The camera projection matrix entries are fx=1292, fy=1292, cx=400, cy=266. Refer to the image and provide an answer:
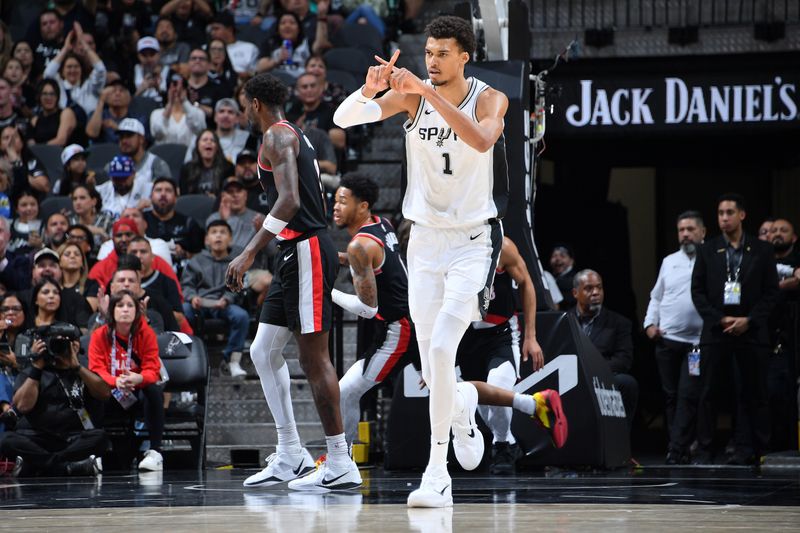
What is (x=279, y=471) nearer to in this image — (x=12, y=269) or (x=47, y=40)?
(x=12, y=269)

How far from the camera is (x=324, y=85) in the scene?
14203 millimetres

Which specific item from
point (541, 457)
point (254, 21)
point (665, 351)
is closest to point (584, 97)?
point (665, 351)

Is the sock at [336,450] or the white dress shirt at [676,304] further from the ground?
the white dress shirt at [676,304]

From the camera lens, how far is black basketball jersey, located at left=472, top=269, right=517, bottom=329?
28.0 ft

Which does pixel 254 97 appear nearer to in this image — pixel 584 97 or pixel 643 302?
pixel 584 97

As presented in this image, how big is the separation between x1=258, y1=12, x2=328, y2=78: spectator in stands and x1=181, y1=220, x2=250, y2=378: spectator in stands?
11.9 ft

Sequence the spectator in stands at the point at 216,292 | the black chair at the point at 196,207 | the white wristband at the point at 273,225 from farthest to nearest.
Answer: the black chair at the point at 196,207, the spectator in stands at the point at 216,292, the white wristband at the point at 273,225

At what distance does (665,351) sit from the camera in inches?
452

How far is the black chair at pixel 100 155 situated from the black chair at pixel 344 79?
2.58 meters

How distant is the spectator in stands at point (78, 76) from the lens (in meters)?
15.7

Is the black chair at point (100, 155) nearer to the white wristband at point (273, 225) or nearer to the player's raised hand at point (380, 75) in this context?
the white wristband at point (273, 225)

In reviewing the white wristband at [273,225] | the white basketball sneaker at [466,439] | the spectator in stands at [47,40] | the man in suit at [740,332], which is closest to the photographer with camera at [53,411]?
the white wristband at [273,225]

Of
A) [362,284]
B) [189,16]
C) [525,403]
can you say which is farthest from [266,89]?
[189,16]

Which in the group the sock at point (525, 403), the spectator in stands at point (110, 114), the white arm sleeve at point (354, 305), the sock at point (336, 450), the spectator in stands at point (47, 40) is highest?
the spectator in stands at point (47, 40)
